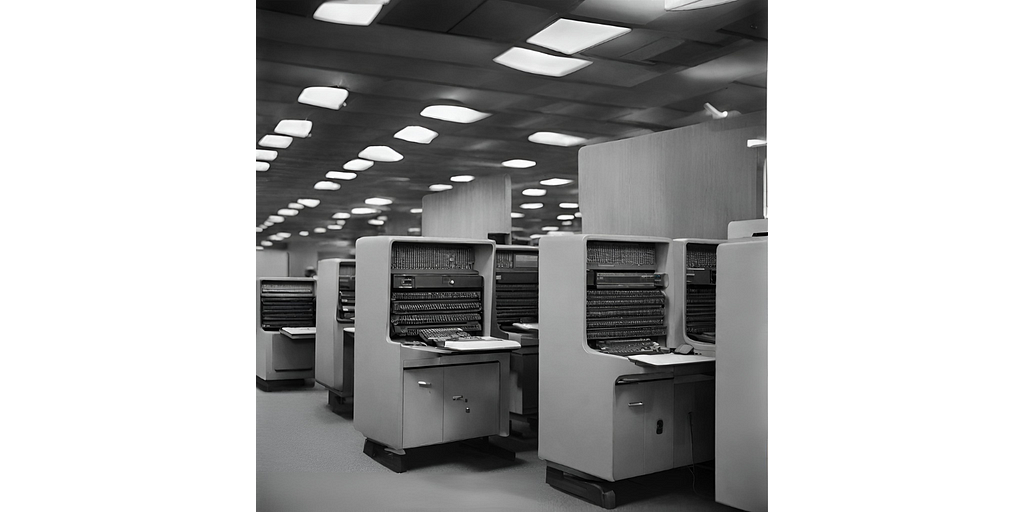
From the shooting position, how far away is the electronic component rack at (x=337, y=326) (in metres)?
6.82

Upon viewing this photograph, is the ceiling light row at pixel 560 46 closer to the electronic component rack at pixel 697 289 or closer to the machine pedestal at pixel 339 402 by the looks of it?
the electronic component rack at pixel 697 289

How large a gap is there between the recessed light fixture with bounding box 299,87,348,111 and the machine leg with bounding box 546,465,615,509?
2.65m

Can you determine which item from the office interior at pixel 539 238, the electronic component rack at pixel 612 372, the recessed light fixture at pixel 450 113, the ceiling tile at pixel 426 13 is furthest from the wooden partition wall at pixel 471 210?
the ceiling tile at pixel 426 13

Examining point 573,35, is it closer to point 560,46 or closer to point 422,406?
point 560,46

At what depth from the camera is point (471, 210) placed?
19.1 feet

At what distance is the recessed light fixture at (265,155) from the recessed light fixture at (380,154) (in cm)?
82

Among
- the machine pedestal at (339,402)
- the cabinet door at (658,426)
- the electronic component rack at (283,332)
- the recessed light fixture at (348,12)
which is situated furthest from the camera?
the electronic component rack at (283,332)

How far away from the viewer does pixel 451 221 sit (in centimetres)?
540

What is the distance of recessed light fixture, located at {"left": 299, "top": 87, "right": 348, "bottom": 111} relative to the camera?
157 inches

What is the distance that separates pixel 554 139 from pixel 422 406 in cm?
230
